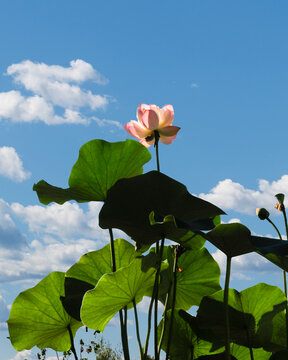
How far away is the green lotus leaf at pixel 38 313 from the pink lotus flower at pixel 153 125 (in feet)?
1.92

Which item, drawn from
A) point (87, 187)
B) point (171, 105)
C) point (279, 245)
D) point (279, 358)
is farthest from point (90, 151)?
point (279, 358)

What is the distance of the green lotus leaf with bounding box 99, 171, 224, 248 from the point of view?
122cm

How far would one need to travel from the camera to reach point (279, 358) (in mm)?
1310

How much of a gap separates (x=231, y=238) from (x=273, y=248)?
117 millimetres

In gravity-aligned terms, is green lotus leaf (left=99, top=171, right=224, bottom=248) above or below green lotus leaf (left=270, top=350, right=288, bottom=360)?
above

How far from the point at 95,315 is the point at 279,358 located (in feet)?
1.83

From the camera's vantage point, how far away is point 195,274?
1626 mm

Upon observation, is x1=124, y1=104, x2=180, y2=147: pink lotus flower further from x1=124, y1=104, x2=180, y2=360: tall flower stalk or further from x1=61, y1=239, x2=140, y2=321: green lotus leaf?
x1=61, y1=239, x2=140, y2=321: green lotus leaf

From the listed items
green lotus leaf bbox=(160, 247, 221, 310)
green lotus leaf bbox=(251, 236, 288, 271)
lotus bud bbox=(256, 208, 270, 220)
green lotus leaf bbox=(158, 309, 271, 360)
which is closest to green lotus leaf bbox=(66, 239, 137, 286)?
green lotus leaf bbox=(160, 247, 221, 310)

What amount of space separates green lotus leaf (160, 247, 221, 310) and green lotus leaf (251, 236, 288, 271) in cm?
44

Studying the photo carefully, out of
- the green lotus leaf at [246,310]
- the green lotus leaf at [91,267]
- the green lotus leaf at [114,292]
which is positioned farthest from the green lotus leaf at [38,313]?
the green lotus leaf at [246,310]

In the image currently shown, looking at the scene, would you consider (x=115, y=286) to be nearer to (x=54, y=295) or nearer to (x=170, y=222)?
(x=170, y=222)

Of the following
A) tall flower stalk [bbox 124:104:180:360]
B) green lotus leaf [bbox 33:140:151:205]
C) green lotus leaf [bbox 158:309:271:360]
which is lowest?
green lotus leaf [bbox 158:309:271:360]

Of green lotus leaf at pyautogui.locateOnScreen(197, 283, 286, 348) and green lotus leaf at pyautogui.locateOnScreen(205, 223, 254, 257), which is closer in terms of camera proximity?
green lotus leaf at pyautogui.locateOnScreen(205, 223, 254, 257)
